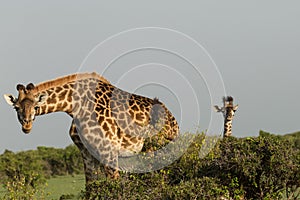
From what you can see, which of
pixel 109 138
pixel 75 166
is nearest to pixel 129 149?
pixel 109 138

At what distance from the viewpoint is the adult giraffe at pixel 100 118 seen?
13891 millimetres

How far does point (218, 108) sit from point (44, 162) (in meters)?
18.0

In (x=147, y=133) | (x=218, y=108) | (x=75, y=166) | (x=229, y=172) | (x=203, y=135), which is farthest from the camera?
(x=75, y=166)

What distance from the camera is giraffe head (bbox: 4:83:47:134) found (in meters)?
13.0

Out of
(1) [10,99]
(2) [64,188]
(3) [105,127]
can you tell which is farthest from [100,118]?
(2) [64,188]

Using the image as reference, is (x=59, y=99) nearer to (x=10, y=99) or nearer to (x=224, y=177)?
(x=10, y=99)

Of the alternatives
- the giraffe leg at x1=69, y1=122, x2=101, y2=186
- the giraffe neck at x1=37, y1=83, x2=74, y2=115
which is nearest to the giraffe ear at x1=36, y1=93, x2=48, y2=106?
the giraffe neck at x1=37, y1=83, x2=74, y2=115

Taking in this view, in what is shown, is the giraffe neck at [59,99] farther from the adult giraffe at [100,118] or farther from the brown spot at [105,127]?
the brown spot at [105,127]

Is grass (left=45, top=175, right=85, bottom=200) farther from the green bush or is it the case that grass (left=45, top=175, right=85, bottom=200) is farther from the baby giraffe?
the green bush

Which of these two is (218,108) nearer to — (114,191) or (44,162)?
(114,191)

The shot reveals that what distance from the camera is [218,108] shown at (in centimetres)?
1736

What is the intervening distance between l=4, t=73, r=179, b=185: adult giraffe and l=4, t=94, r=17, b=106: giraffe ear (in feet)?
1.63

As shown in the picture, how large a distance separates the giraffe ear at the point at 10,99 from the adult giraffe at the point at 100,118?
497 millimetres

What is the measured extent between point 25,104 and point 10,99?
0.36 metres
